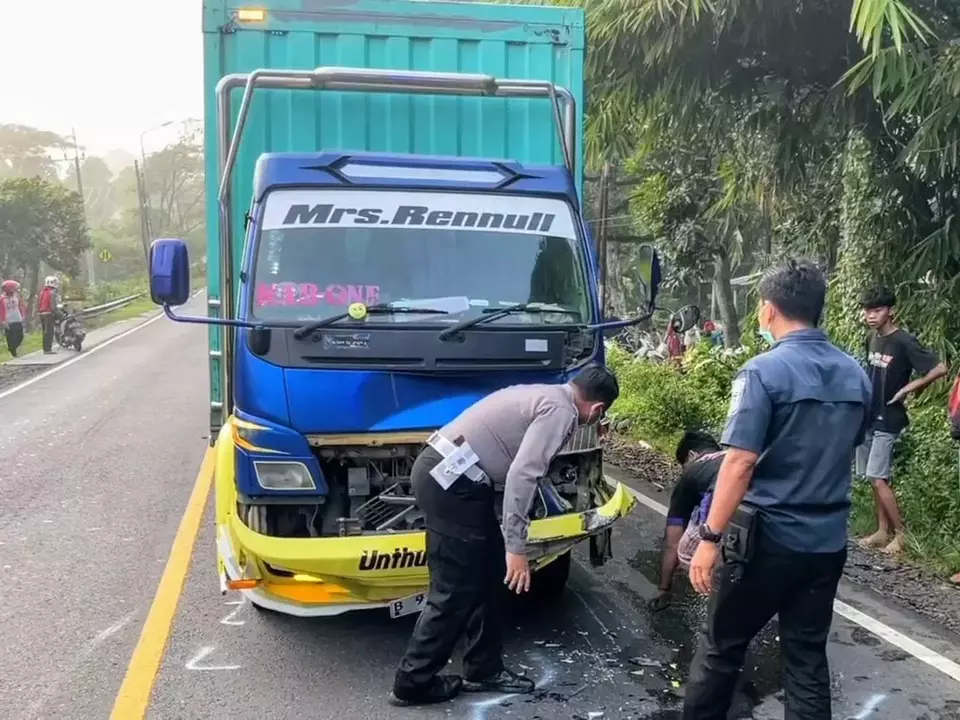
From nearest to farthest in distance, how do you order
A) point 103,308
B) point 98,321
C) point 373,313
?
point 373,313 < point 98,321 < point 103,308

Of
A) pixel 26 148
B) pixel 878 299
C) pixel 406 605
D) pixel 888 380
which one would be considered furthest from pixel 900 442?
pixel 26 148

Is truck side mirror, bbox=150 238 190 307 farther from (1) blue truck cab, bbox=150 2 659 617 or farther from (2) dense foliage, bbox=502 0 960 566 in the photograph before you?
(2) dense foliage, bbox=502 0 960 566

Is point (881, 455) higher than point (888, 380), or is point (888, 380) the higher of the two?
point (888, 380)

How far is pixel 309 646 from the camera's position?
4797 millimetres

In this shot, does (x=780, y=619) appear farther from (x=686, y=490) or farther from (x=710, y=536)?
(x=686, y=490)

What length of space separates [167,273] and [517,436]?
194cm

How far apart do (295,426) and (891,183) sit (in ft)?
19.4

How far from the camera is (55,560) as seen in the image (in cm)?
615

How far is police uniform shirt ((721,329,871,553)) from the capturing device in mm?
3283

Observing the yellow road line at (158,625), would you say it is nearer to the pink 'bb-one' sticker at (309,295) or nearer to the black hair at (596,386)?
the pink 'bb-one' sticker at (309,295)

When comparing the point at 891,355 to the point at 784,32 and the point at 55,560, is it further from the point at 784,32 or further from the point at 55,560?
the point at 55,560

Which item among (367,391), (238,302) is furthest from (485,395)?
(238,302)

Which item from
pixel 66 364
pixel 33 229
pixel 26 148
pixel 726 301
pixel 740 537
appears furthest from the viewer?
pixel 26 148

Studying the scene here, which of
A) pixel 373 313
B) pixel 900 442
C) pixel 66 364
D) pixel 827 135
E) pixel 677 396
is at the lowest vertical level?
pixel 66 364
